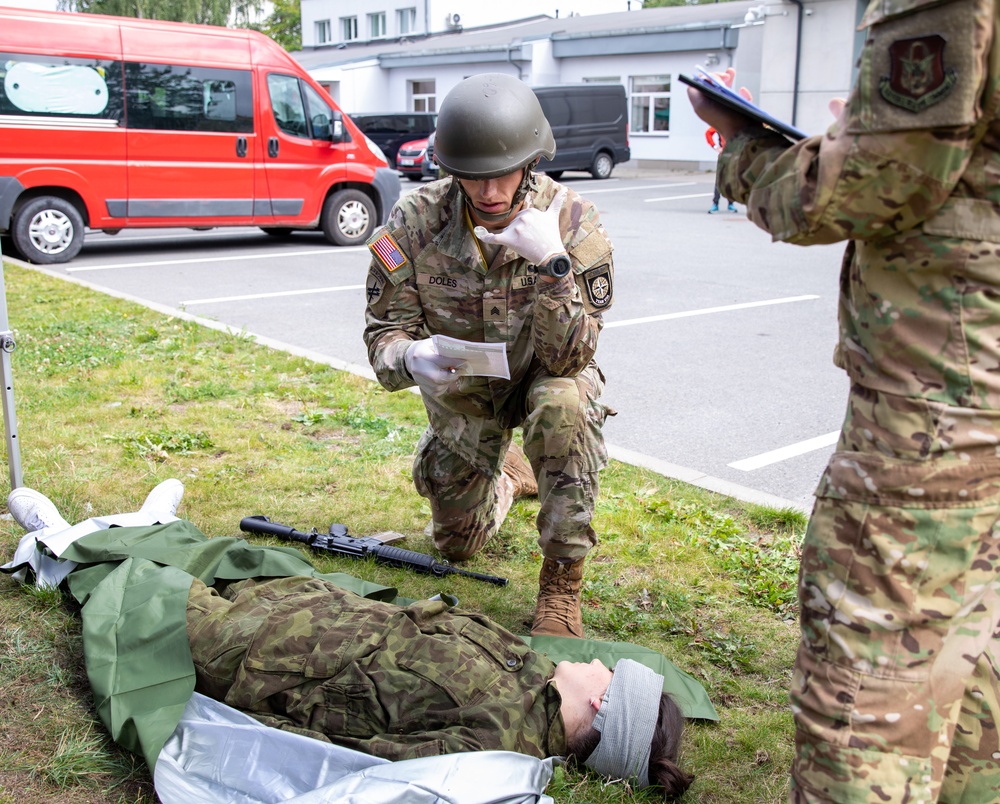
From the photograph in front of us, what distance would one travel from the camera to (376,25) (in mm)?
47594

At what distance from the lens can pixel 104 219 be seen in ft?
37.2

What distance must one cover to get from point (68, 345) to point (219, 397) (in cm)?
167

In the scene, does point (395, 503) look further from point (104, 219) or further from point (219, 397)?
point (104, 219)

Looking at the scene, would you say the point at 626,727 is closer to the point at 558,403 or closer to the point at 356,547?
the point at 558,403

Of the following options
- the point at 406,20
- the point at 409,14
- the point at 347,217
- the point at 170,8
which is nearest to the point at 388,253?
the point at 347,217

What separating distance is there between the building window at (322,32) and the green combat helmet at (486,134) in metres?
49.9

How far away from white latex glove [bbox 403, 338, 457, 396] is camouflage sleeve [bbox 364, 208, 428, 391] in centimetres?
14

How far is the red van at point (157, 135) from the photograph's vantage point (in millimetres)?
10617

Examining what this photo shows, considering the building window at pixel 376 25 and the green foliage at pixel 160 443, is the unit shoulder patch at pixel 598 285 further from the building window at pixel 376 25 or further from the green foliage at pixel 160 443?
the building window at pixel 376 25

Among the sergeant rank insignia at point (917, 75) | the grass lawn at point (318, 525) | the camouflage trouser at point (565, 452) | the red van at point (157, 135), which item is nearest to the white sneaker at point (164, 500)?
the grass lawn at point (318, 525)

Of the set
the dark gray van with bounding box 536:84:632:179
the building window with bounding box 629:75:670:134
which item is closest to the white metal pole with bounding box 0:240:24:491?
the dark gray van with bounding box 536:84:632:179

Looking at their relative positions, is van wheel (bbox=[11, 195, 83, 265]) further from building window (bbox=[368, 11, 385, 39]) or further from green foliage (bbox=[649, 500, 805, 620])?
building window (bbox=[368, 11, 385, 39])

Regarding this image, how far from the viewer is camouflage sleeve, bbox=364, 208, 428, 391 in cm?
346

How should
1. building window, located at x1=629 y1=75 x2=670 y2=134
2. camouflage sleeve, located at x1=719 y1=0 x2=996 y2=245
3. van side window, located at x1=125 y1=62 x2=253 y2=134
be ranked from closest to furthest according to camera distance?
camouflage sleeve, located at x1=719 y1=0 x2=996 y2=245, van side window, located at x1=125 y1=62 x2=253 y2=134, building window, located at x1=629 y1=75 x2=670 y2=134
